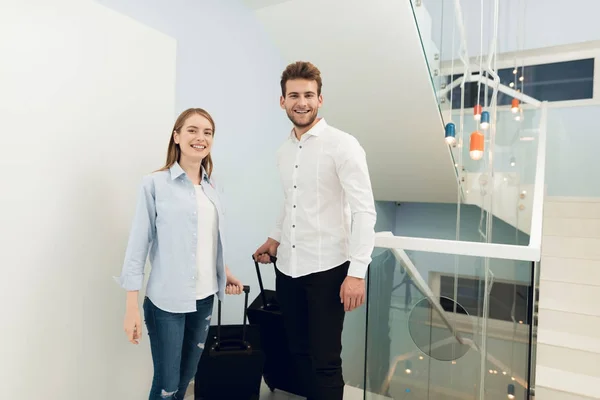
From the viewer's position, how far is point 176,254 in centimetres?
146

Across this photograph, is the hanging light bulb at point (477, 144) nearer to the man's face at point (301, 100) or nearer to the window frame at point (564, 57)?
the man's face at point (301, 100)

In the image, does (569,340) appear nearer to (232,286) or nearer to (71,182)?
(232,286)

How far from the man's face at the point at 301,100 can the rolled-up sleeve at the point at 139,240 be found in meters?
0.60

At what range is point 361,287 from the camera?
4.66 ft

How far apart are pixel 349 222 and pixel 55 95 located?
4.18ft

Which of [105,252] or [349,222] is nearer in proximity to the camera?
[349,222]

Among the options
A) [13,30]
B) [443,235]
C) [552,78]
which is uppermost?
[552,78]

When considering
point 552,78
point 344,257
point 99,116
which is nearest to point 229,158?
point 99,116

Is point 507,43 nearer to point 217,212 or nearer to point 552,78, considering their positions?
point 552,78

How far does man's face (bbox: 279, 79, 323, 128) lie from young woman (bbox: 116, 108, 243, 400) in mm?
339

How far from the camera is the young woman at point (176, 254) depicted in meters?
1.43

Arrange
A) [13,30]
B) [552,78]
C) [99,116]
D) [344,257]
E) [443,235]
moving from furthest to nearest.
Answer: [443,235], [552,78], [99,116], [344,257], [13,30]

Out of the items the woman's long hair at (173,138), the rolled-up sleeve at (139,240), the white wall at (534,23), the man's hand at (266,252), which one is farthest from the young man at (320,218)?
the white wall at (534,23)

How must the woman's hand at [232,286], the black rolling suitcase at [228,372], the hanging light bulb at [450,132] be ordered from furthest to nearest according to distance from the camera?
the hanging light bulb at [450,132] → the black rolling suitcase at [228,372] → the woman's hand at [232,286]
